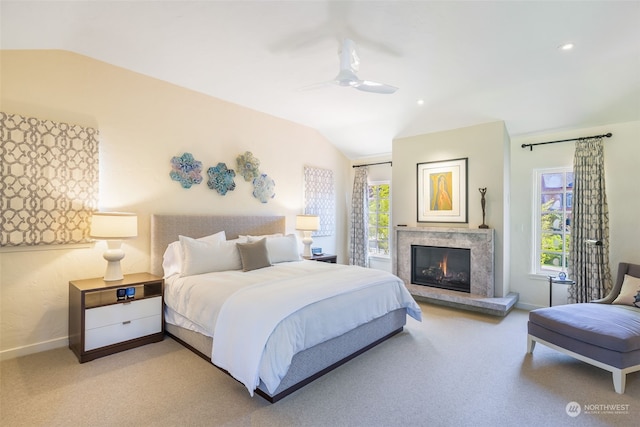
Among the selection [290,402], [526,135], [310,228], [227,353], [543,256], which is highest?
[526,135]

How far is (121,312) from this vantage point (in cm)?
309

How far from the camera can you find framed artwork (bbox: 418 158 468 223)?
16.2 feet

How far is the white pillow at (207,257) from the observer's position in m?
3.47

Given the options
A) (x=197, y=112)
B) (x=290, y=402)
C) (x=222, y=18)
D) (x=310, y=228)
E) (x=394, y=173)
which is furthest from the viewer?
(x=394, y=173)

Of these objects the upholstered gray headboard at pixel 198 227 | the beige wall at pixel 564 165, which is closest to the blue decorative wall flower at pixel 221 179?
the upholstered gray headboard at pixel 198 227

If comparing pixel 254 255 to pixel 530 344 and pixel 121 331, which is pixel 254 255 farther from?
pixel 530 344

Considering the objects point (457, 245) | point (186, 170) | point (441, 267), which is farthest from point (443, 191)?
point (186, 170)

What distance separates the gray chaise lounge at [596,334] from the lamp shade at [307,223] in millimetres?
3208

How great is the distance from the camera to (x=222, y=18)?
2684mm

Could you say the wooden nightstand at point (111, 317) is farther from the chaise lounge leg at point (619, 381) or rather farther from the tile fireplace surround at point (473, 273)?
the chaise lounge leg at point (619, 381)

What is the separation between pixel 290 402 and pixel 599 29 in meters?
4.03

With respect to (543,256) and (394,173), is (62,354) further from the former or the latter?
(543,256)

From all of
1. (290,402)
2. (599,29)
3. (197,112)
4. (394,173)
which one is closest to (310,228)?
(394,173)

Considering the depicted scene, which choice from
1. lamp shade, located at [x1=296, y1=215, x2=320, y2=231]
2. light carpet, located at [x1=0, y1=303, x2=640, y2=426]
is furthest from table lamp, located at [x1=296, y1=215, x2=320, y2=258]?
light carpet, located at [x1=0, y1=303, x2=640, y2=426]
